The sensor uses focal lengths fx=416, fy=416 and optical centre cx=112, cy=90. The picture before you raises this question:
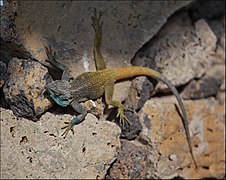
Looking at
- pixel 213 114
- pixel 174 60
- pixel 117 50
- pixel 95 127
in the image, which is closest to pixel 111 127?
pixel 95 127

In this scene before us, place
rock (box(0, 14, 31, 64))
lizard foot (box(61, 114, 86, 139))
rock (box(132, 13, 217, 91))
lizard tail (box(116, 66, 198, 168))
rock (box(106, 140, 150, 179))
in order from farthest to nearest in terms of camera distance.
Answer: rock (box(132, 13, 217, 91)) → lizard tail (box(116, 66, 198, 168)) → rock (box(106, 140, 150, 179)) → lizard foot (box(61, 114, 86, 139)) → rock (box(0, 14, 31, 64))

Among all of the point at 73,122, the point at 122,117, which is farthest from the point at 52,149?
the point at 122,117

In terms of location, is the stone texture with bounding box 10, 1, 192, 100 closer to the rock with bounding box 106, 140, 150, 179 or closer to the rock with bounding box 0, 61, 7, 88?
the rock with bounding box 0, 61, 7, 88

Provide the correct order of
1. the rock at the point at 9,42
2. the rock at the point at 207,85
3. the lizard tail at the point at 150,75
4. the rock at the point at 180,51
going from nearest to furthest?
the rock at the point at 9,42 → the lizard tail at the point at 150,75 → the rock at the point at 180,51 → the rock at the point at 207,85

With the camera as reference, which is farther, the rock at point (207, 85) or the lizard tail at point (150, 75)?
the rock at point (207, 85)

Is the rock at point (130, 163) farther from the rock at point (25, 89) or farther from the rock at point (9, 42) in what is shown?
the rock at point (9, 42)

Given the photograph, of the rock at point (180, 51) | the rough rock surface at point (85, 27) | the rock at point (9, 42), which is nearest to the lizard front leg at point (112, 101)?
the rough rock surface at point (85, 27)

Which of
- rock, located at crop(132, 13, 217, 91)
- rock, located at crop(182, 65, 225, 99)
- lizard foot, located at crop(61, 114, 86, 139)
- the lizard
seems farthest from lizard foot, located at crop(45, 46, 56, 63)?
rock, located at crop(182, 65, 225, 99)
